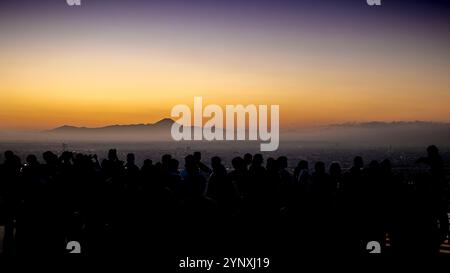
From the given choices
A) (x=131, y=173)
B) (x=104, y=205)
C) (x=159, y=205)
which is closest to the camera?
(x=159, y=205)

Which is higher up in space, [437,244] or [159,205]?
[159,205]

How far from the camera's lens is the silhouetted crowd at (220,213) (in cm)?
547

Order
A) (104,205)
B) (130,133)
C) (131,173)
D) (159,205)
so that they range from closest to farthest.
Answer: (159,205) → (104,205) → (131,173) → (130,133)

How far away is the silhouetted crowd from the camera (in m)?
5.47

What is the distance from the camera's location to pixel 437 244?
5.54 metres

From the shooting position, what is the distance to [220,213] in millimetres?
5676

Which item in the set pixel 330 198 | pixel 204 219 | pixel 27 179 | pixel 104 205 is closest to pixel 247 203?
pixel 204 219

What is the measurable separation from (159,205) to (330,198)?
232 centimetres

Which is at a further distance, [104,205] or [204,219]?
[104,205]

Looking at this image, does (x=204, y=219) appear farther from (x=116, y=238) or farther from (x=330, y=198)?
(x=330, y=198)

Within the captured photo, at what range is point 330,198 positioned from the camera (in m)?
5.88
